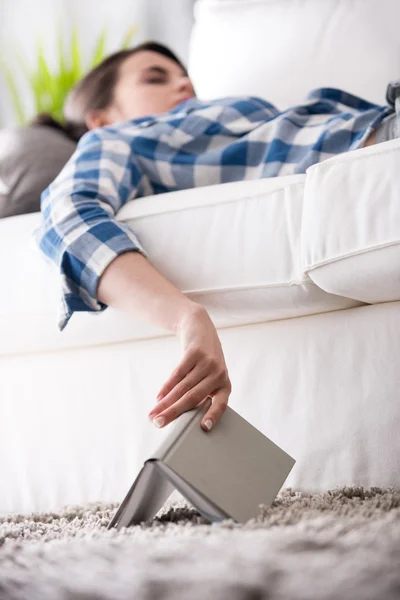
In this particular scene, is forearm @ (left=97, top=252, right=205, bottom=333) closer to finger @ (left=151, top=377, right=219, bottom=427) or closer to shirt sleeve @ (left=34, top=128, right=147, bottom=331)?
shirt sleeve @ (left=34, top=128, right=147, bottom=331)

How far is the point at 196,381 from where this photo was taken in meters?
0.71

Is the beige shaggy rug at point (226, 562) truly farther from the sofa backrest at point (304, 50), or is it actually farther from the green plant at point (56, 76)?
the green plant at point (56, 76)

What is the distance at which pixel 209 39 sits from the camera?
1.68 m

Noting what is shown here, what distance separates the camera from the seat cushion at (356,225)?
30.5 inches

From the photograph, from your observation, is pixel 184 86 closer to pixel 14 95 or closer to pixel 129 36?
pixel 129 36

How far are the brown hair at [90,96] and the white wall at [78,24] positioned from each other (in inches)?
37.9

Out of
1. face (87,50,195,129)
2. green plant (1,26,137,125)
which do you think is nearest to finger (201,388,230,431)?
face (87,50,195,129)

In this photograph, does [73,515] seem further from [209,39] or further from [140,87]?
[209,39]

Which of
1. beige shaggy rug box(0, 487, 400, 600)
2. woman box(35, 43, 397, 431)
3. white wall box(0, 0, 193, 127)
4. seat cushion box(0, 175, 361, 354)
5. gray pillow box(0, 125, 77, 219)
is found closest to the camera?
beige shaggy rug box(0, 487, 400, 600)

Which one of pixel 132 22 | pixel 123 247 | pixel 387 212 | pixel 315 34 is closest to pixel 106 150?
pixel 123 247

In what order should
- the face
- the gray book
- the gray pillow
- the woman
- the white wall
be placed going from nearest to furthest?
the gray book
the woman
the gray pillow
the face
the white wall

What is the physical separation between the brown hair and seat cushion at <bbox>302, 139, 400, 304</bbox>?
0.87m

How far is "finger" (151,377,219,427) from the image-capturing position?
68cm

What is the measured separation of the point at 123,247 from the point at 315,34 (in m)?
0.92
